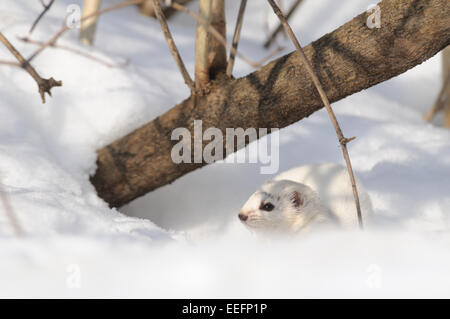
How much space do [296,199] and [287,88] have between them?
0.50m

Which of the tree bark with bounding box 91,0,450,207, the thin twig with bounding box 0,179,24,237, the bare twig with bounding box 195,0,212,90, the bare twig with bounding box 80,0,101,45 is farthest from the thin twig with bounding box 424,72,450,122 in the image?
the thin twig with bounding box 0,179,24,237

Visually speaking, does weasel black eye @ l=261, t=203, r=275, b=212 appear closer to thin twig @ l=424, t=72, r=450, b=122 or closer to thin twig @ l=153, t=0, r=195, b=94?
thin twig @ l=153, t=0, r=195, b=94

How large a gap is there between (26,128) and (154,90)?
660mm

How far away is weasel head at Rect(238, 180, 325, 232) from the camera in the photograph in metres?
2.22

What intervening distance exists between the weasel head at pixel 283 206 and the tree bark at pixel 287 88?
29 centimetres

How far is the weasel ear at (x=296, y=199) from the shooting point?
2268 millimetres

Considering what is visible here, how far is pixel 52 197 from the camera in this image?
73.2 inches

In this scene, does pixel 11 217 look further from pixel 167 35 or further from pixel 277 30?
pixel 277 30

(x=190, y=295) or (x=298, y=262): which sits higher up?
(x=298, y=262)

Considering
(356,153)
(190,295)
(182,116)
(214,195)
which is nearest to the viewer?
(190,295)

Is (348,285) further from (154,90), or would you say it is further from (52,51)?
(52,51)

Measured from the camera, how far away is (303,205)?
7.49ft

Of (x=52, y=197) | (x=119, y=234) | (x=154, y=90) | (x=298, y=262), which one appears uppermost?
(x=154, y=90)

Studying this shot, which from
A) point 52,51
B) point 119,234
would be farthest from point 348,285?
point 52,51
